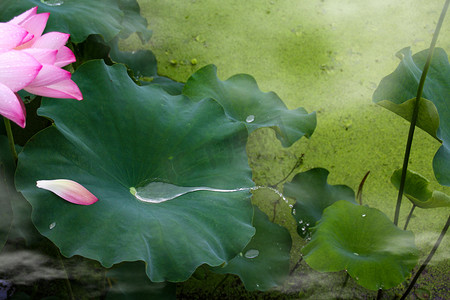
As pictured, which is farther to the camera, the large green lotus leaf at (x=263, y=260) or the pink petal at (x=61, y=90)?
the large green lotus leaf at (x=263, y=260)

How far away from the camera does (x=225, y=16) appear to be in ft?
5.75

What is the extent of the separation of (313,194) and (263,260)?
24 cm

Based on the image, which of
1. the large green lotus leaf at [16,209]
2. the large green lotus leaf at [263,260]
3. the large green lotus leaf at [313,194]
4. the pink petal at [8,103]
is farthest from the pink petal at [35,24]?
the large green lotus leaf at [313,194]

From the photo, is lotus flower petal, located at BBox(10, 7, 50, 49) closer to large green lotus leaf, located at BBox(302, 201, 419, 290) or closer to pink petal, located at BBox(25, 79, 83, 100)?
pink petal, located at BBox(25, 79, 83, 100)

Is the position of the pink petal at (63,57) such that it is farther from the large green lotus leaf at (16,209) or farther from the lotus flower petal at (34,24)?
the large green lotus leaf at (16,209)

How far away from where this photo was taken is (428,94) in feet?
3.11

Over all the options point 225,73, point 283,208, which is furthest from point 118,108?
point 225,73

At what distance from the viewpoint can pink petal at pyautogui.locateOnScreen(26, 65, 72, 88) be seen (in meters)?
0.47

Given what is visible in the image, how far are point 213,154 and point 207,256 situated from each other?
21 cm

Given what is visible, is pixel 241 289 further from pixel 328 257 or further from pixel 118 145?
pixel 118 145

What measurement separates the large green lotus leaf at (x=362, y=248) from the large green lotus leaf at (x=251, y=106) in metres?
0.21

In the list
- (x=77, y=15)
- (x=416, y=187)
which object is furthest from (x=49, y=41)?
(x=416, y=187)

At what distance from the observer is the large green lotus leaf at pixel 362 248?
83 centimetres

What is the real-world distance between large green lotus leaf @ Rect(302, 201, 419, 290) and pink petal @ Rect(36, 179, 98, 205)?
0.43 m
